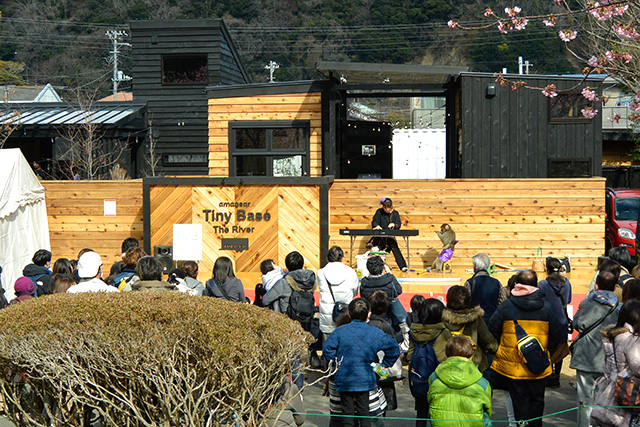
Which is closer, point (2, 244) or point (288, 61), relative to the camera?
point (2, 244)

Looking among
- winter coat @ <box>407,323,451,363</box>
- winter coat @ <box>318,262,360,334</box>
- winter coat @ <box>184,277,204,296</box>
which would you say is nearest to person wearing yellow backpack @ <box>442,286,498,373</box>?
winter coat @ <box>407,323,451,363</box>

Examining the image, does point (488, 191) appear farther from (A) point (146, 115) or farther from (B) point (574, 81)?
(A) point (146, 115)

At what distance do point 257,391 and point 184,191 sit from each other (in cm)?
1058

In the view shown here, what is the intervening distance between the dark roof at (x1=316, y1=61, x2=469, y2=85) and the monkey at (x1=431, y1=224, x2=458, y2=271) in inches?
141

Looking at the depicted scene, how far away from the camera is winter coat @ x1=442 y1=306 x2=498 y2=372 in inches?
246

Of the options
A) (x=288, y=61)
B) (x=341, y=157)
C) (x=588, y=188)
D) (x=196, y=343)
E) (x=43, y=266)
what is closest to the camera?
(x=196, y=343)

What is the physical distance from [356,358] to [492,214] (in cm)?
1001

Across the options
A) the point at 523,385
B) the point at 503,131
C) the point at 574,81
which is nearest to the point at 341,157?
the point at 503,131

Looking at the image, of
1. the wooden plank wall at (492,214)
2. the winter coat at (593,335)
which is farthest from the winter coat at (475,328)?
the wooden plank wall at (492,214)

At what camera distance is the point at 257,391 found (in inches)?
201

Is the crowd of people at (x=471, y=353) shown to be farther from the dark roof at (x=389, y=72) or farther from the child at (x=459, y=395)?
the dark roof at (x=389, y=72)

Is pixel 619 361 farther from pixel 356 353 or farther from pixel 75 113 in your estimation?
pixel 75 113

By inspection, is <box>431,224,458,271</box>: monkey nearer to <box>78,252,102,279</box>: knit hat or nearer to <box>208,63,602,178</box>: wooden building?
<box>208,63,602,178</box>: wooden building

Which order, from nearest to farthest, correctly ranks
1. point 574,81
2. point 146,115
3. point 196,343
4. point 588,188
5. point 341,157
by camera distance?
point 196,343
point 588,188
point 574,81
point 341,157
point 146,115
